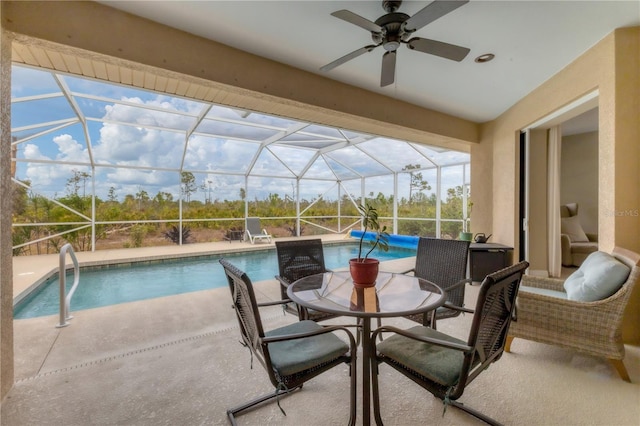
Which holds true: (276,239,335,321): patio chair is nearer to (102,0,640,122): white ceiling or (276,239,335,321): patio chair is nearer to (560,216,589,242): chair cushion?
(102,0,640,122): white ceiling

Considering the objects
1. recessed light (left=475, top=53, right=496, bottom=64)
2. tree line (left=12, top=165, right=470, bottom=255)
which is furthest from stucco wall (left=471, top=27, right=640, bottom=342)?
tree line (left=12, top=165, right=470, bottom=255)

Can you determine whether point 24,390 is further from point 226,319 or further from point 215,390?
point 226,319

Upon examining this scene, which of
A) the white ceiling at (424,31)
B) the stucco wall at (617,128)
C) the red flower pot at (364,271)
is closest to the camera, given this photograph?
the red flower pot at (364,271)

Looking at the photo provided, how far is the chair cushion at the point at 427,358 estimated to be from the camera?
138cm

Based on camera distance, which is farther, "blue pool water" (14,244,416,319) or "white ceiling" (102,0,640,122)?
"blue pool water" (14,244,416,319)

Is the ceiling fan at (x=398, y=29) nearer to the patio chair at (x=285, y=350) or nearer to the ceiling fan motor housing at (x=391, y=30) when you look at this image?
the ceiling fan motor housing at (x=391, y=30)

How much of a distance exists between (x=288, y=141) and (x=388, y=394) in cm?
713

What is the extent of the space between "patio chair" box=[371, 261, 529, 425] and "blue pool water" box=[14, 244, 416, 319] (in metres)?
4.64

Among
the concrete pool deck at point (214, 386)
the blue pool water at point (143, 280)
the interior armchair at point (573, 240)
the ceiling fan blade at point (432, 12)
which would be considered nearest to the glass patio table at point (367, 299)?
the concrete pool deck at point (214, 386)

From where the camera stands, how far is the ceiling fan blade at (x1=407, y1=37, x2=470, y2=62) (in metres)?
2.05

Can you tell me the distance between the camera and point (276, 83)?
299 centimetres

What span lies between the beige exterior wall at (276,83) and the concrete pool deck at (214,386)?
1.20 feet

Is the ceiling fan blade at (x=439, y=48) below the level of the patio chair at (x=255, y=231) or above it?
above

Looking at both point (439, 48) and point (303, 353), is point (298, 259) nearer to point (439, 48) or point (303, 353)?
point (303, 353)
